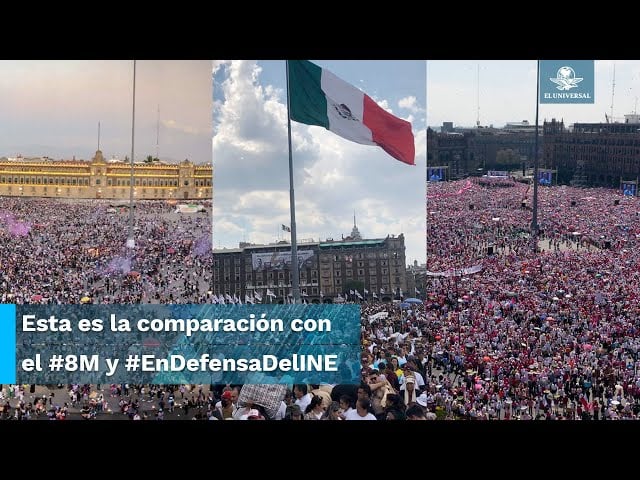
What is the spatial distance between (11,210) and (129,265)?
10.3 feet

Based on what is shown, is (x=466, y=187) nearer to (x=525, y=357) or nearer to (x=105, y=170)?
(x=525, y=357)

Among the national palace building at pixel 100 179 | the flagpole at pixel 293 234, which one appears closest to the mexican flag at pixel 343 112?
the flagpole at pixel 293 234

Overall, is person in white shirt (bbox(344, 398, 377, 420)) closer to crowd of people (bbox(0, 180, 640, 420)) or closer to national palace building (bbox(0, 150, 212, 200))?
crowd of people (bbox(0, 180, 640, 420))

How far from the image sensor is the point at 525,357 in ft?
76.8

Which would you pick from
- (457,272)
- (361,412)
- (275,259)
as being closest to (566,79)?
(457,272)

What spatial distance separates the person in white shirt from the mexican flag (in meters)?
5.34

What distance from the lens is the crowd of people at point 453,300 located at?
21.8 meters

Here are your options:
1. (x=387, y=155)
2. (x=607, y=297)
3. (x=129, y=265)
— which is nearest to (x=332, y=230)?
(x=387, y=155)

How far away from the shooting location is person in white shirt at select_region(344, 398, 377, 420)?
21156 millimetres

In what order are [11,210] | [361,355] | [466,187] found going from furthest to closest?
[466,187] → [11,210] → [361,355]

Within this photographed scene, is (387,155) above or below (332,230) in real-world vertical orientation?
above

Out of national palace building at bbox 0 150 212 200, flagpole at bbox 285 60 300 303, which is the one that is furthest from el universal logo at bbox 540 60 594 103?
national palace building at bbox 0 150 212 200
